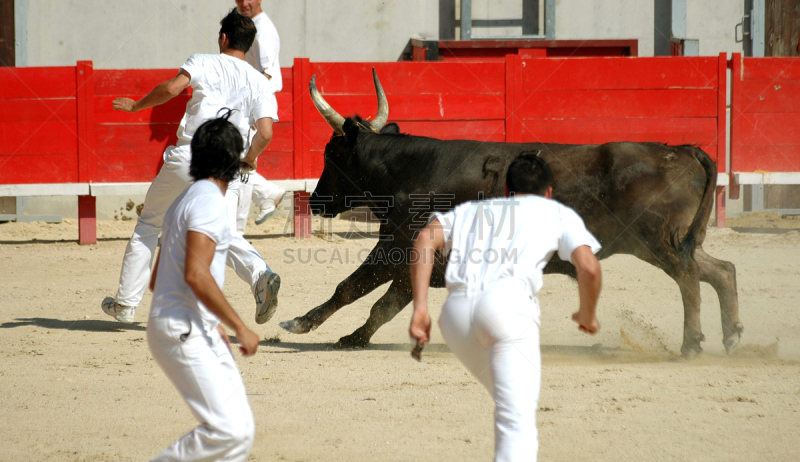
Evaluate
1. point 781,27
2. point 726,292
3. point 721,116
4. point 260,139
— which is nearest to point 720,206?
point 721,116

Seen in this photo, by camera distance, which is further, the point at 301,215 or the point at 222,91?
the point at 301,215

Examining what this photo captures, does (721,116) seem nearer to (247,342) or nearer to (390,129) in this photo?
(390,129)

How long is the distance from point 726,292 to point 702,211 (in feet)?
1.53

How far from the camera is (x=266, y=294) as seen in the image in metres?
4.36

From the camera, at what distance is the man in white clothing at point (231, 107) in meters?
4.37

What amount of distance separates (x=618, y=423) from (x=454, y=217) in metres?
1.32

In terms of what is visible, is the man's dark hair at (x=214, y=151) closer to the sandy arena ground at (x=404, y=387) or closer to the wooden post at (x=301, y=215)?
the sandy arena ground at (x=404, y=387)

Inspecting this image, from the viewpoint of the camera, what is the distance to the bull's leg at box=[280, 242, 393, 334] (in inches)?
183

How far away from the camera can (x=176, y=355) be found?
2.19 m

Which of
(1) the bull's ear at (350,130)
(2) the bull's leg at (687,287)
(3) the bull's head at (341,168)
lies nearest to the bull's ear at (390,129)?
(3) the bull's head at (341,168)

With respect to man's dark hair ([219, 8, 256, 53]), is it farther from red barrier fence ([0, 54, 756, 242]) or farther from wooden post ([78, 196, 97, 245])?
wooden post ([78, 196, 97, 245])

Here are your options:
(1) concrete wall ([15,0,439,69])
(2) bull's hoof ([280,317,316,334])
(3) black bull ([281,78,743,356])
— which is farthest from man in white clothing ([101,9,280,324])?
(1) concrete wall ([15,0,439,69])

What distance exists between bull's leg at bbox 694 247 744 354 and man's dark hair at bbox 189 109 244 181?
312cm

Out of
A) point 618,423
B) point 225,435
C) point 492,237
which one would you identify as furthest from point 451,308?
point 618,423
